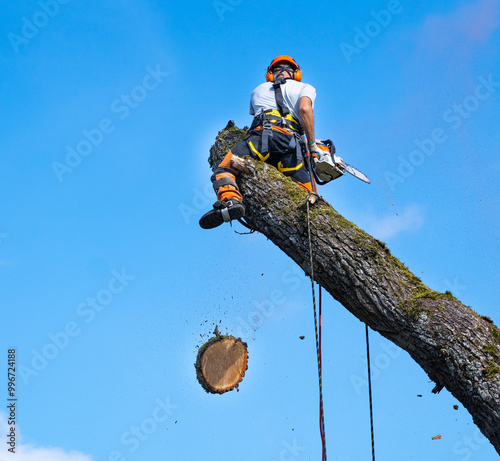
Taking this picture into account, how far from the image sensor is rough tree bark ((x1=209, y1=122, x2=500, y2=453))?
147 inches

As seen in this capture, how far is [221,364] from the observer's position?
571cm

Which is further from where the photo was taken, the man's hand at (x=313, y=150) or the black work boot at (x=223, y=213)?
the man's hand at (x=313, y=150)

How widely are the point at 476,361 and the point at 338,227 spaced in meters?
1.46

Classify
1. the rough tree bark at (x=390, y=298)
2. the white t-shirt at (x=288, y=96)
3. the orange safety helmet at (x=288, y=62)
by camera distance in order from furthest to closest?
the orange safety helmet at (x=288, y=62), the white t-shirt at (x=288, y=96), the rough tree bark at (x=390, y=298)

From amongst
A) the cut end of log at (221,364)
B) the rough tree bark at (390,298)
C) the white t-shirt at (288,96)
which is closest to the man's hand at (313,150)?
the white t-shirt at (288,96)

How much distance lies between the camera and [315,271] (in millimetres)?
4500

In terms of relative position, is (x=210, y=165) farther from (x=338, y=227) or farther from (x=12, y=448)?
(x=12, y=448)

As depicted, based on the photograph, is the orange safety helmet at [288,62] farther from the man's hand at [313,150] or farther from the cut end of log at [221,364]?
the cut end of log at [221,364]

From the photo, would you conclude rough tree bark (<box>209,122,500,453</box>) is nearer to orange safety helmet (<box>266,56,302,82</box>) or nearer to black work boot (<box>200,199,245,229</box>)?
black work boot (<box>200,199,245,229</box>)

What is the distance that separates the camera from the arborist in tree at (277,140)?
16.6 feet

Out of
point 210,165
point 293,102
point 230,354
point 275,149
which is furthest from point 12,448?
point 293,102

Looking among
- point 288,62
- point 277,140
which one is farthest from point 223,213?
point 288,62

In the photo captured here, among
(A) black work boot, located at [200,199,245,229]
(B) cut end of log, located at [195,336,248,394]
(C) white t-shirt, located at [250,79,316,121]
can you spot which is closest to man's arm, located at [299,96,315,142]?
(C) white t-shirt, located at [250,79,316,121]

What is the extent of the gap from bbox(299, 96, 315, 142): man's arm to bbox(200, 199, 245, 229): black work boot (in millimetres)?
1216
